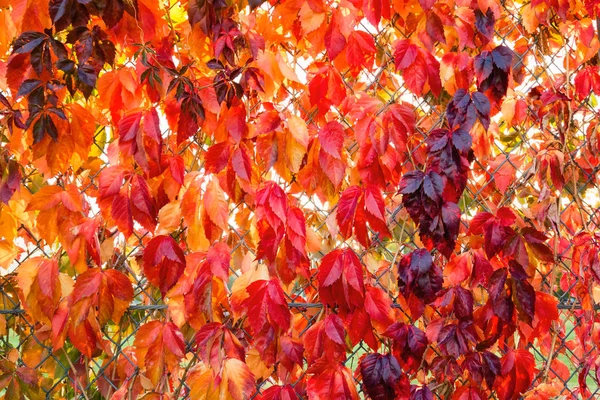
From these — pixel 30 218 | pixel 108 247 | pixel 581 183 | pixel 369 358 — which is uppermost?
pixel 30 218

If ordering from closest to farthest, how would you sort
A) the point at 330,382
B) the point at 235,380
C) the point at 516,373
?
1. the point at 235,380
2. the point at 330,382
3. the point at 516,373

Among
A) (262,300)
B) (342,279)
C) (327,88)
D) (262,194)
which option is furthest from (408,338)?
(327,88)

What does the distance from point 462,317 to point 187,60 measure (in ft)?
2.79

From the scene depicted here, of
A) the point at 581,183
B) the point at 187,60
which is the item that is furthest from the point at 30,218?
the point at 581,183

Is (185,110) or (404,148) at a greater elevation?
(185,110)

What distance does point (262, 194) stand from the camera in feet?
4.35

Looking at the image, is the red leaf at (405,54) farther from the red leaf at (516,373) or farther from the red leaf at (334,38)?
the red leaf at (516,373)

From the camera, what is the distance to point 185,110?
133cm

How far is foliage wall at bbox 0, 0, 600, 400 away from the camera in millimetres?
1322

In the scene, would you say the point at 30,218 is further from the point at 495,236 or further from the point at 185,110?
the point at 495,236

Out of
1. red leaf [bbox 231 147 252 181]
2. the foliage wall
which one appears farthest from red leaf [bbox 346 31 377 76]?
red leaf [bbox 231 147 252 181]

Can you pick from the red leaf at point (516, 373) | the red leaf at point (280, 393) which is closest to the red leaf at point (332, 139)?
the red leaf at point (280, 393)

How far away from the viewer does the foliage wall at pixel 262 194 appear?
4.34 feet

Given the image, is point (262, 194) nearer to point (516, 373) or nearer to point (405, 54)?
point (405, 54)
